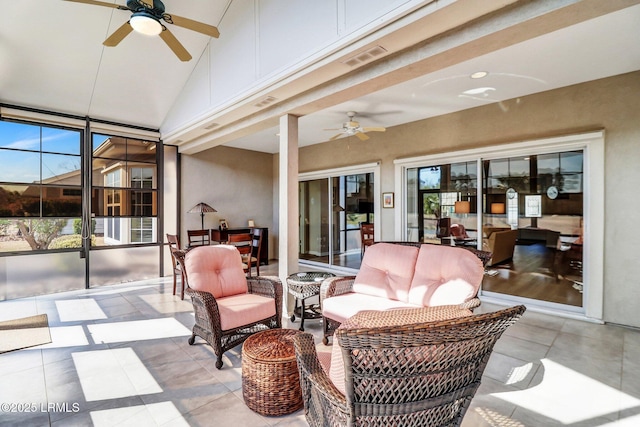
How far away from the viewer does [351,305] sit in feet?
9.36

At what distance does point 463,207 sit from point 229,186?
5.36 m

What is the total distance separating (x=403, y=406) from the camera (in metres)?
1.24

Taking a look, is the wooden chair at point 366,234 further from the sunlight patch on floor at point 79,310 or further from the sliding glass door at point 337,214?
the sunlight patch on floor at point 79,310

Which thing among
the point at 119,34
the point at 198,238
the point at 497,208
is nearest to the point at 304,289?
the point at 119,34

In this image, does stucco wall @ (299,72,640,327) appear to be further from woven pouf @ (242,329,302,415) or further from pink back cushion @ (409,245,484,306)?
woven pouf @ (242,329,302,415)

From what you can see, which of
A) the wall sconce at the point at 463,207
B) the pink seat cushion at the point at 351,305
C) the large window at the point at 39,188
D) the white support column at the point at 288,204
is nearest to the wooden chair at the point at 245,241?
the white support column at the point at 288,204

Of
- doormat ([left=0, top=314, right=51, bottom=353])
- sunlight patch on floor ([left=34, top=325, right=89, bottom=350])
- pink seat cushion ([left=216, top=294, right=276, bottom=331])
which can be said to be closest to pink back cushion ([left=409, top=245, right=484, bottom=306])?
pink seat cushion ([left=216, top=294, right=276, bottom=331])

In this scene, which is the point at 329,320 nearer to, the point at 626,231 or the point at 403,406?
the point at 403,406

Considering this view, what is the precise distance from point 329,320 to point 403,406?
1844mm

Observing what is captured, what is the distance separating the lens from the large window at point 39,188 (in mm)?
4793

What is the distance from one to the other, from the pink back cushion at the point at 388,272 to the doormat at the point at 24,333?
344 cm

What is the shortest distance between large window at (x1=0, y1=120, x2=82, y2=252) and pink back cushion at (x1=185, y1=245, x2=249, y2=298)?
370cm

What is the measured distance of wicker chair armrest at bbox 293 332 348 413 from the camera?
4.36 feet

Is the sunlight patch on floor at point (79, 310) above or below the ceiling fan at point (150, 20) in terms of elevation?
below
